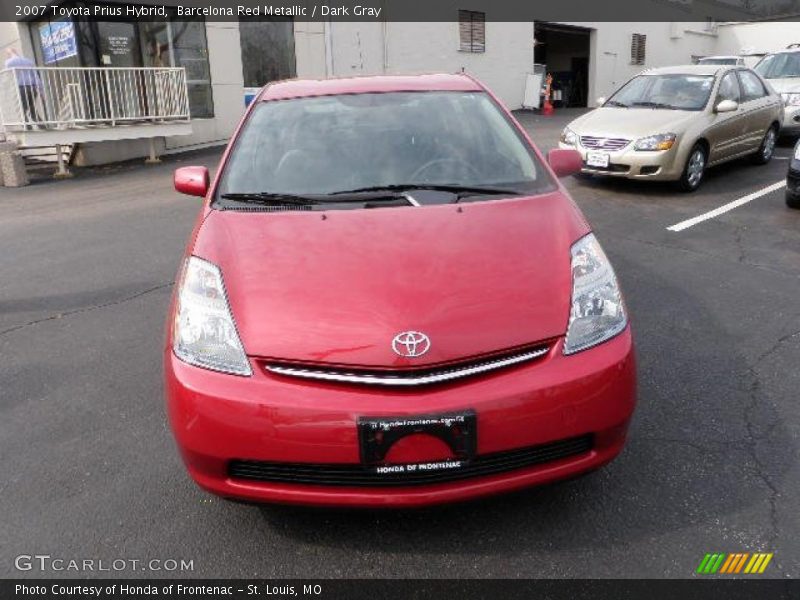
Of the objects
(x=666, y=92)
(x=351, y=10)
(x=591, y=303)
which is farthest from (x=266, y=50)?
(x=591, y=303)

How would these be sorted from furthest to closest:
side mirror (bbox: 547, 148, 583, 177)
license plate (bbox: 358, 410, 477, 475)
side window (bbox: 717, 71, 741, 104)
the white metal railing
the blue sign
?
the blue sign, the white metal railing, side window (bbox: 717, 71, 741, 104), side mirror (bbox: 547, 148, 583, 177), license plate (bbox: 358, 410, 477, 475)

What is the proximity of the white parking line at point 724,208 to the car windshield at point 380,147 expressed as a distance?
3938 mm

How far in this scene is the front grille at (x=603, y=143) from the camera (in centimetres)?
775

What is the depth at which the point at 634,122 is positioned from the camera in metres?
7.99

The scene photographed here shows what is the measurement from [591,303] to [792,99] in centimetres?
1158

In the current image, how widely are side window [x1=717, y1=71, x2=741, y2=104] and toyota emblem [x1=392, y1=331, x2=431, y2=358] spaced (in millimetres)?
7994

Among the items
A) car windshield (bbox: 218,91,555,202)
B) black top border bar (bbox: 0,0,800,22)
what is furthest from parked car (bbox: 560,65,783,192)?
black top border bar (bbox: 0,0,800,22)

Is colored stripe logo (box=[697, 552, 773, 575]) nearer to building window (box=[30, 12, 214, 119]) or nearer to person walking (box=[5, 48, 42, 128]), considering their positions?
person walking (box=[5, 48, 42, 128])

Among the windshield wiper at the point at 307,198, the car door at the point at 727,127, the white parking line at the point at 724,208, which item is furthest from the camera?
the car door at the point at 727,127

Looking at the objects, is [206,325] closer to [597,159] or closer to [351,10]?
[597,159]

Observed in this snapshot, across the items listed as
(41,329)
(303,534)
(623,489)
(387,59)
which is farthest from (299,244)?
(387,59)

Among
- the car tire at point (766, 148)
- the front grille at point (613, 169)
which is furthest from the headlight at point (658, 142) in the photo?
the car tire at point (766, 148)

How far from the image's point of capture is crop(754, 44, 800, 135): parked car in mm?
11391
